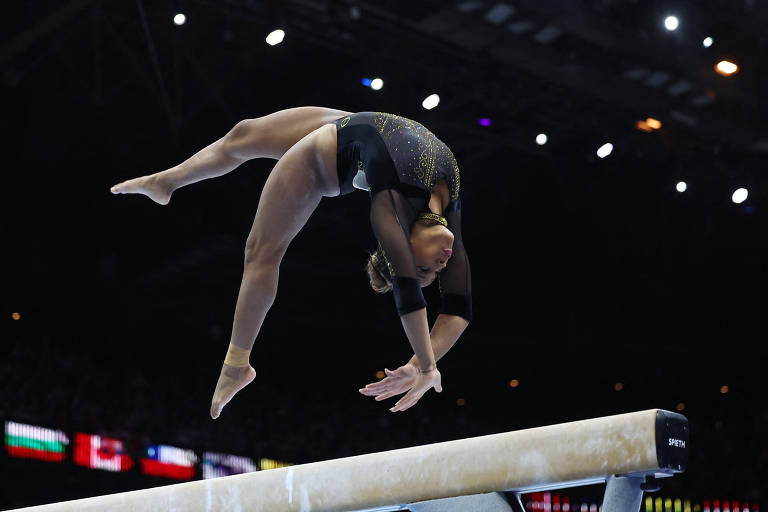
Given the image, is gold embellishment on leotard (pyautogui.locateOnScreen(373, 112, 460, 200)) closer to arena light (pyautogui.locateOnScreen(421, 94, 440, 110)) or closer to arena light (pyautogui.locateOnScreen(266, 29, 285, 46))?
arena light (pyautogui.locateOnScreen(266, 29, 285, 46))

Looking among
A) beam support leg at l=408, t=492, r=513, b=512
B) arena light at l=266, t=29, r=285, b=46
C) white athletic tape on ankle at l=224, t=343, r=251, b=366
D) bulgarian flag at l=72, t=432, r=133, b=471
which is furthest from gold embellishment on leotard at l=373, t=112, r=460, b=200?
bulgarian flag at l=72, t=432, r=133, b=471

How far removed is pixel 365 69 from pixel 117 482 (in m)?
4.96

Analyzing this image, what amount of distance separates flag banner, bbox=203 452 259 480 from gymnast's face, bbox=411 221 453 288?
7.66 metres

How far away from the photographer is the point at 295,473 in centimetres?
298

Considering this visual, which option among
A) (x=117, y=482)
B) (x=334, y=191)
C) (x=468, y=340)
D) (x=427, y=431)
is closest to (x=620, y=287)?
(x=468, y=340)

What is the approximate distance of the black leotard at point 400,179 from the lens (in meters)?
3.37

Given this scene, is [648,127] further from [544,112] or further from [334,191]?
[334,191]

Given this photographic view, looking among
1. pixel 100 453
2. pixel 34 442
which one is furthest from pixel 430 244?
pixel 100 453

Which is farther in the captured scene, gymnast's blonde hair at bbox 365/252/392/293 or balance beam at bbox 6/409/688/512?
gymnast's blonde hair at bbox 365/252/392/293

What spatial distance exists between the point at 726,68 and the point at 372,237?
4789mm

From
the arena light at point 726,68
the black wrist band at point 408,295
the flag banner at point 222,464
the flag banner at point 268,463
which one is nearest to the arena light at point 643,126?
the arena light at point 726,68

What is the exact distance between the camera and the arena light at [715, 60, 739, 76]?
8766mm

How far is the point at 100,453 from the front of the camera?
9961mm

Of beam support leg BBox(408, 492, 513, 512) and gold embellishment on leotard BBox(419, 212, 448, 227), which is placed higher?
gold embellishment on leotard BBox(419, 212, 448, 227)
